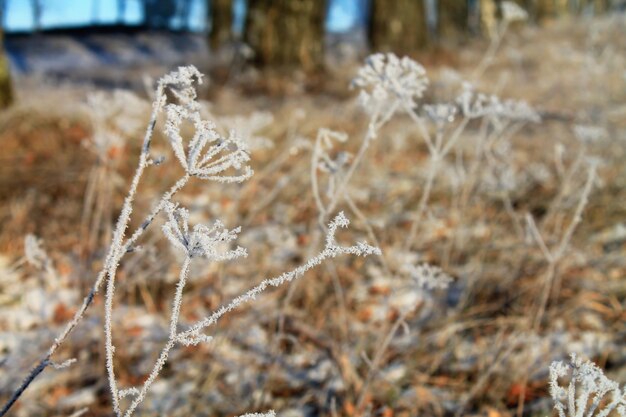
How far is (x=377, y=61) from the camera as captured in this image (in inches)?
49.9

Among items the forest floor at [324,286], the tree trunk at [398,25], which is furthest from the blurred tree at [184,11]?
the forest floor at [324,286]

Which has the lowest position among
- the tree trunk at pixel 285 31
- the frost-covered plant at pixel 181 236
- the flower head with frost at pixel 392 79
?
the tree trunk at pixel 285 31

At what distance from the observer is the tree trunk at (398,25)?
7480mm

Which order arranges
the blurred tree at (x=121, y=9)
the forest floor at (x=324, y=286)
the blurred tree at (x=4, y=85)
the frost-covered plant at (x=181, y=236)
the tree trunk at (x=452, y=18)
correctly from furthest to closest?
1. the blurred tree at (x=121, y=9)
2. the tree trunk at (x=452, y=18)
3. the blurred tree at (x=4, y=85)
4. the forest floor at (x=324, y=286)
5. the frost-covered plant at (x=181, y=236)

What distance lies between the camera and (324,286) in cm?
238

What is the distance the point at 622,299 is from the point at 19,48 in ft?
59.8

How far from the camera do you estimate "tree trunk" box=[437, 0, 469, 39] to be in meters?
9.48

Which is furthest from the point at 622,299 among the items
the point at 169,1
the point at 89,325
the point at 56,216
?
the point at 169,1

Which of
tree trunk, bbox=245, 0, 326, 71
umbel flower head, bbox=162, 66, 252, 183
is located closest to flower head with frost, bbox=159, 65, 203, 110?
umbel flower head, bbox=162, 66, 252, 183

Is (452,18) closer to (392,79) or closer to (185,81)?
(392,79)

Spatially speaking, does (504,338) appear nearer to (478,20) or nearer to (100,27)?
(478,20)

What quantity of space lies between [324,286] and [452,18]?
874 centimetres

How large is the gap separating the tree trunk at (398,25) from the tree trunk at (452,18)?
193cm

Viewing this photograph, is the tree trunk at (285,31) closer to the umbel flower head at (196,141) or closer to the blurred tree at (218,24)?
the blurred tree at (218,24)
